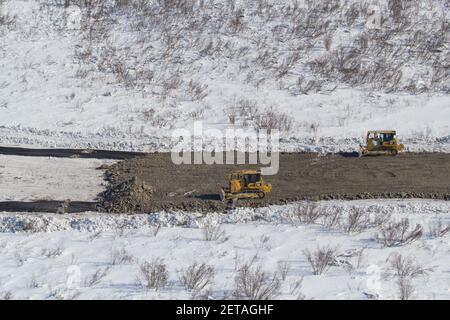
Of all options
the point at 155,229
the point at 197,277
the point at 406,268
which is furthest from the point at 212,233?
the point at 406,268

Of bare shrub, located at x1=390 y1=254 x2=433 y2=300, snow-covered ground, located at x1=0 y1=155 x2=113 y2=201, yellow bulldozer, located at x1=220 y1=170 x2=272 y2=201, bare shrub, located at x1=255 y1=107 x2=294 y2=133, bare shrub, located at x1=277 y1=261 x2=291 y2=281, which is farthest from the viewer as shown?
bare shrub, located at x1=255 y1=107 x2=294 y2=133

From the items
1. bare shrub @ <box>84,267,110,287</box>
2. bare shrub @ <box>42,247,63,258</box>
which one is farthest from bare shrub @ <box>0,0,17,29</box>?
bare shrub @ <box>84,267,110,287</box>

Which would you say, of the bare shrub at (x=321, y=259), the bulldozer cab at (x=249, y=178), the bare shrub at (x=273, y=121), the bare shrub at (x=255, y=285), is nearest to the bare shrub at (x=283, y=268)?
Answer: the bare shrub at (x=255, y=285)

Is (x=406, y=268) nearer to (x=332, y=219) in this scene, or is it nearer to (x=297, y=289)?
(x=297, y=289)

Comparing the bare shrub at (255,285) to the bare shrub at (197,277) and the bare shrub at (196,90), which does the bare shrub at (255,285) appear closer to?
the bare shrub at (197,277)

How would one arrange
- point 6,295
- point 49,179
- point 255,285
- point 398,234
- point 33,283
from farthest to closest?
point 49,179, point 398,234, point 33,283, point 255,285, point 6,295

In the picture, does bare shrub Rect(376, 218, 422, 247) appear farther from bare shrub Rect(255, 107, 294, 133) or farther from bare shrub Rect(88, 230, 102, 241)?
bare shrub Rect(255, 107, 294, 133)
